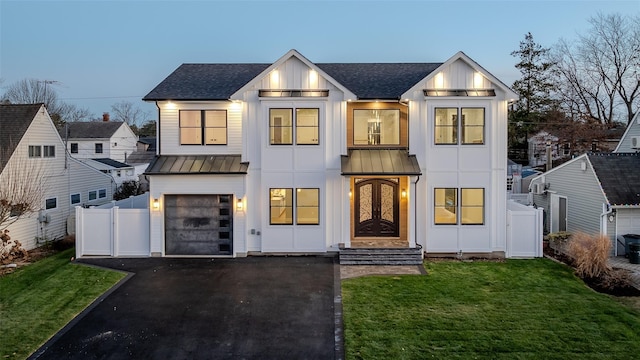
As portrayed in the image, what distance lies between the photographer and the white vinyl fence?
43.7ft

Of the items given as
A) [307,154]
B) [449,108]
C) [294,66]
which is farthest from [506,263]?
[294,66]

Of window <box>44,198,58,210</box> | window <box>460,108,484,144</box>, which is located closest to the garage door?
window <box>44,198,58,210</box>

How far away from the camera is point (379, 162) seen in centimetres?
1320

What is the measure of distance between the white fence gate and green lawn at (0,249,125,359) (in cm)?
1215

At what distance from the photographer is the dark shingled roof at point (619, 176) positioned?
13461 mm

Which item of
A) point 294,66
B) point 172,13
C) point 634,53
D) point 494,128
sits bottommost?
point 494,128

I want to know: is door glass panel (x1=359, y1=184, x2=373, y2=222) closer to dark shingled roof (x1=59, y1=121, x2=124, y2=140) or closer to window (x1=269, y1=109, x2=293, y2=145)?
window (x1=269, y1=109, x2=293, y2=145)

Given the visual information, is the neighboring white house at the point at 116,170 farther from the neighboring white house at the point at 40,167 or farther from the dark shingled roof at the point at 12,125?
the dark shingled roof at the point at 12,125

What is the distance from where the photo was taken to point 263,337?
24.7ft

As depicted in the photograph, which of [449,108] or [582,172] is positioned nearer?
[449,108]

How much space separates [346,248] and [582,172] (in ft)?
31.3

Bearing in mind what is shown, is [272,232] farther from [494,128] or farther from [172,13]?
[172,13]

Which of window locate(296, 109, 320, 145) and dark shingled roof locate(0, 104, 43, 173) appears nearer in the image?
window locate(296, 109, 320, 145)

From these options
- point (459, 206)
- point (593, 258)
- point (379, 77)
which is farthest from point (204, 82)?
point (593, 258)
